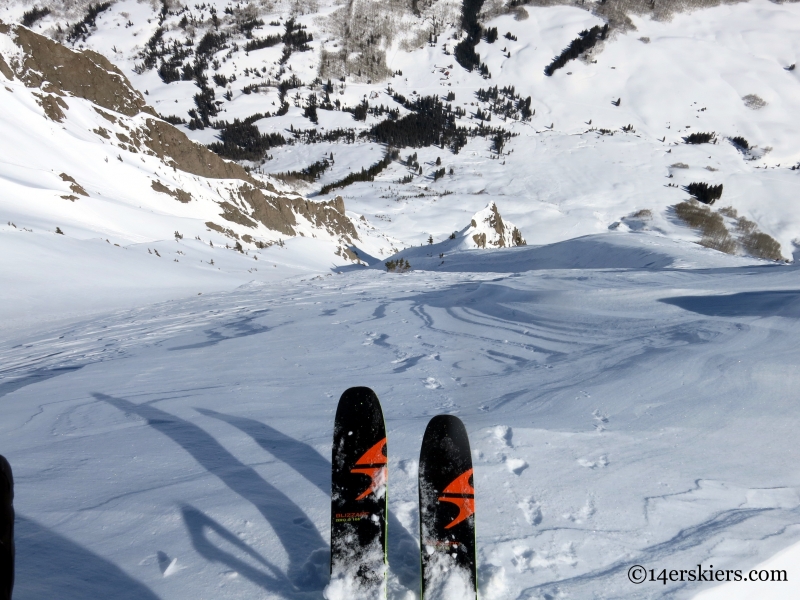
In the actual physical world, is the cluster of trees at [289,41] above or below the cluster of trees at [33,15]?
below

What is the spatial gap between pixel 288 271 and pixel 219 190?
12.4 metres

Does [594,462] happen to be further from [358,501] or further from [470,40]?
[470,40]

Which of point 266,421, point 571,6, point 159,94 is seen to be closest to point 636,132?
point 571,6

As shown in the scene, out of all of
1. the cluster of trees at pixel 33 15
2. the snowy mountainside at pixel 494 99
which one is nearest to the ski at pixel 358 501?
the snowy mountainside at pixel 494 99

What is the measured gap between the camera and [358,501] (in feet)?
5.97

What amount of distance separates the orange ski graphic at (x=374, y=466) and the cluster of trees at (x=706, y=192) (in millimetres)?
43867

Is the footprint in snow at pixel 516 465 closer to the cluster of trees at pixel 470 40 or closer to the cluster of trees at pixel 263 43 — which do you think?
the cluster of trees at pixel 470 40

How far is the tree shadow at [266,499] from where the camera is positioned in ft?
5.54

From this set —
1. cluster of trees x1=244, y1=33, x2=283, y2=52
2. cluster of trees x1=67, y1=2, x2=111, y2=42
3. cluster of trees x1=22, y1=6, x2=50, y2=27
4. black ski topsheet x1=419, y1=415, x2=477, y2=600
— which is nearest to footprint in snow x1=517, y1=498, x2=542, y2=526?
black ski topsheet x1=419, y1=415, x2=477, y2=600

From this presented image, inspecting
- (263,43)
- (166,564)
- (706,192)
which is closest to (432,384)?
(166,564)

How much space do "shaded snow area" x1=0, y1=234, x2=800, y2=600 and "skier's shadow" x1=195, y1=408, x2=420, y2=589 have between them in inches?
0.5

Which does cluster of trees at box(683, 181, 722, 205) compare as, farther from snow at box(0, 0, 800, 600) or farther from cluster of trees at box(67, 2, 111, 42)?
cluster of trees at box(67, 2, 111, 42)

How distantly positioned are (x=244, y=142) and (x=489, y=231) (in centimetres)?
5567

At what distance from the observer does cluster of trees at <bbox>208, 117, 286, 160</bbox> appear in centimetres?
6044
